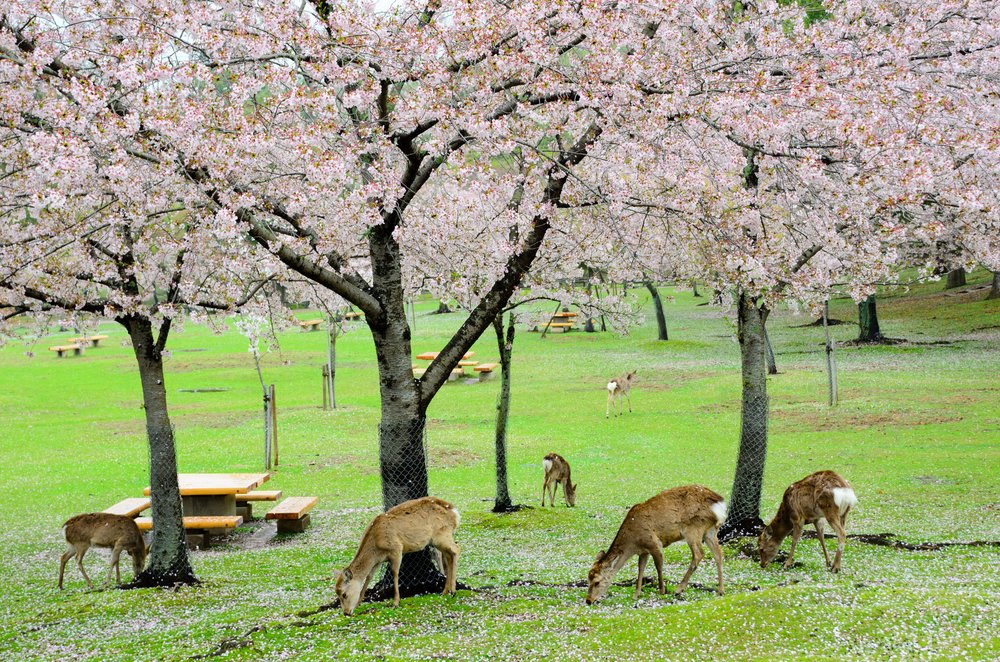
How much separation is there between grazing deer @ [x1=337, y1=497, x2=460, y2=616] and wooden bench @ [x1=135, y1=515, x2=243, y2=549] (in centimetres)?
707

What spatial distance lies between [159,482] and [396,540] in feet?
17.1

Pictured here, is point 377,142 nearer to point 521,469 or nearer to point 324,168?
point 324,168

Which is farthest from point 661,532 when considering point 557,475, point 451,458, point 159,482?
point 451,458

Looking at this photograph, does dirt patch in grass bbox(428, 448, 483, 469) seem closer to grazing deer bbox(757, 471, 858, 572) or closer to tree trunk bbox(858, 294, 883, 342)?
grazing deer bbox(757, 471, 858, 572)

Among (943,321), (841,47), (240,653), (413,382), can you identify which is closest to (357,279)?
(413,382)

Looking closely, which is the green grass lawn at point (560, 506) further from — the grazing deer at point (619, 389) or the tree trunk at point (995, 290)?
the tree trunk at point (995, 290)

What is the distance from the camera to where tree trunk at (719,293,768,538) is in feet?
50.6

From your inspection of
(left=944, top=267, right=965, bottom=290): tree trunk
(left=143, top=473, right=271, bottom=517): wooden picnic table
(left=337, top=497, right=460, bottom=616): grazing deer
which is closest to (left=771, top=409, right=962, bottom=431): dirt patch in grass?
(left=143, top=473, right=271, bottom=517): wooden picnic table

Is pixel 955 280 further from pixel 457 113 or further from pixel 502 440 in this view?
pixel 457 113

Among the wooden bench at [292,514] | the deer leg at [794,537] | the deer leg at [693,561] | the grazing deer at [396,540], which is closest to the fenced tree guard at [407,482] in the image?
the grazing deer at [396,540]

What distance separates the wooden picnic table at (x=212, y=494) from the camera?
18.2 metres

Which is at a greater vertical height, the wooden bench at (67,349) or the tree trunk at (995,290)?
the tree trunk at (995,290)

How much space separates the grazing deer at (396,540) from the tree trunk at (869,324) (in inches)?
1520

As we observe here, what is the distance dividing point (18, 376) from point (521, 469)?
3817 centimetres
